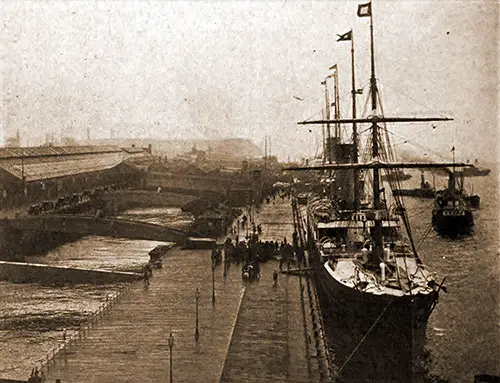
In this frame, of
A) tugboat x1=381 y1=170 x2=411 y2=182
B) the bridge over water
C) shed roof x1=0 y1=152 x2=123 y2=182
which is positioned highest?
shed roof x1=0 y1=152 x2=123 y2=182

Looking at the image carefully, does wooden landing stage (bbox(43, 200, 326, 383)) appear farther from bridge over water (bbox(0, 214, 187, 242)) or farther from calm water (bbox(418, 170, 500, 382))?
bridge over water (bbox(0, 214, 187, 242))

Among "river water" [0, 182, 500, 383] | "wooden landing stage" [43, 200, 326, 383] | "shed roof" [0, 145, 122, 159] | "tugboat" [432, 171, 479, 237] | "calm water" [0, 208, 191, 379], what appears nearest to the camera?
"wooden landing stage" [43, 200, 326, 383]

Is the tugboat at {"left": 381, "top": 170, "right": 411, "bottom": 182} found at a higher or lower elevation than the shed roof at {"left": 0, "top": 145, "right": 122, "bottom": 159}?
lower

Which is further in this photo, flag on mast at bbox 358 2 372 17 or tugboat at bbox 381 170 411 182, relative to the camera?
tugboat at bbox 381 170 411 182

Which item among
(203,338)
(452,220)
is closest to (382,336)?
(203,338)

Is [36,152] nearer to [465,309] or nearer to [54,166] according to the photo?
[54,166]

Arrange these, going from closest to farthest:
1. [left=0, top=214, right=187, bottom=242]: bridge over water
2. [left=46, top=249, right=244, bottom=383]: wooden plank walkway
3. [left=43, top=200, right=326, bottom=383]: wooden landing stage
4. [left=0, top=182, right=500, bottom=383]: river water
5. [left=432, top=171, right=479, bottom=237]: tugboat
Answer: [left=43, top=200, right=326, bottom=383]: wooden landing stage < [left=46, top=249, right=244, bottom=383]: wooden plank walkway < [left=0, top=182, right=500, bottom=383]: river water < [left=0, top=214, right=187, bottom=242]: bridge over water < [left=432, top=171, right=479, bottom=237]: tugboat

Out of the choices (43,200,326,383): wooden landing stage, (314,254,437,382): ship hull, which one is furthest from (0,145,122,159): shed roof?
(314,254,437,382): ship hull

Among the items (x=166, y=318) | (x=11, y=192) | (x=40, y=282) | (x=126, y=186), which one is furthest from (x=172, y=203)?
(x=166, y=318)
